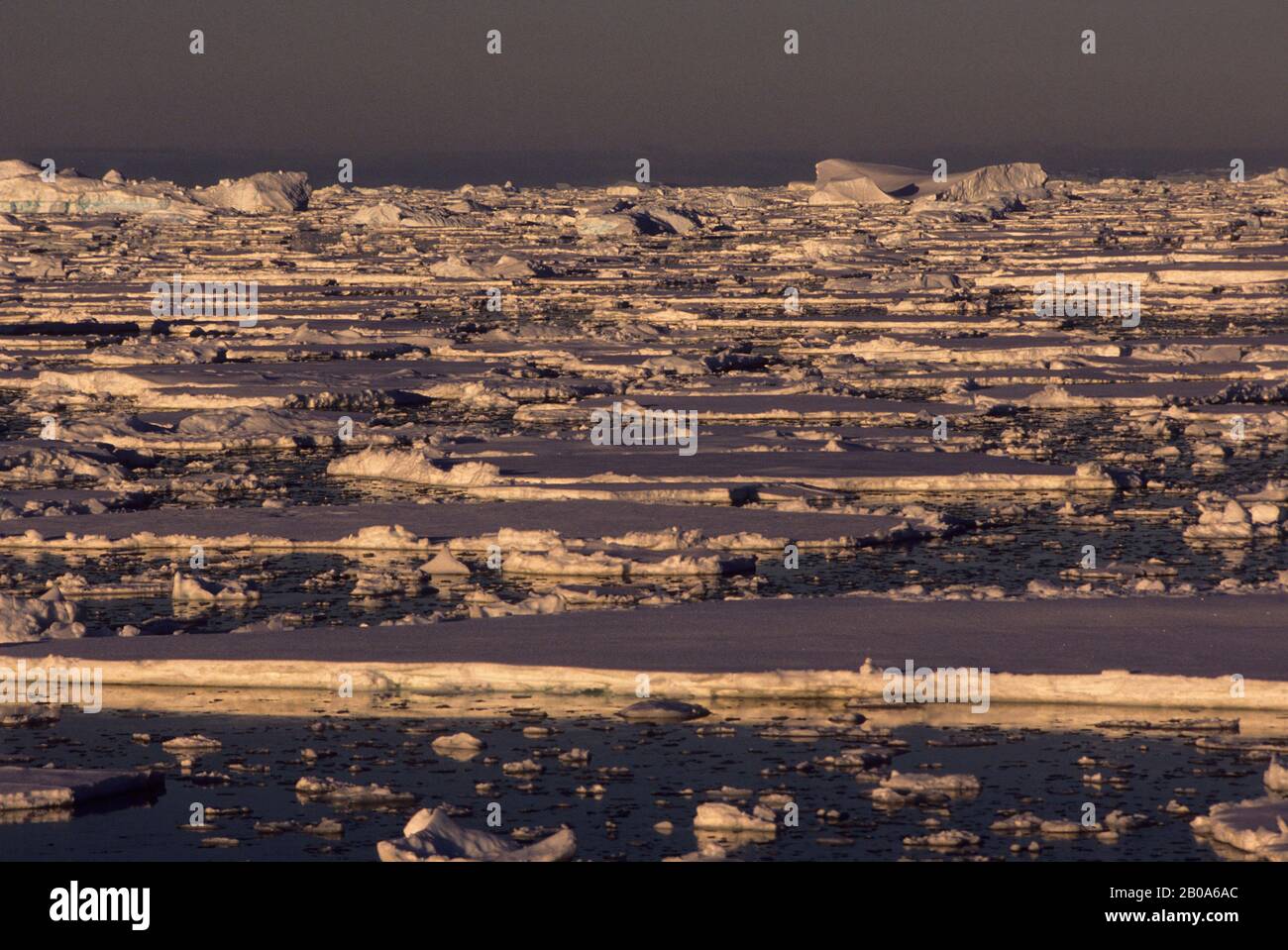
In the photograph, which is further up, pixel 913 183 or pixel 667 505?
pixel 913 183

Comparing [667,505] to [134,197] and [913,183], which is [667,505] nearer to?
[913,183]

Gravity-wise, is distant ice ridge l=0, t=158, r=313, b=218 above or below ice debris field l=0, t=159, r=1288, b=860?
above

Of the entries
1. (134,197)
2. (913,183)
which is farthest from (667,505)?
(134,197)

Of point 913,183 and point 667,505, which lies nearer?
point 667,505

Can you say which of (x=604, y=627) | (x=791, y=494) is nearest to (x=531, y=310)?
(x=791, y=494)

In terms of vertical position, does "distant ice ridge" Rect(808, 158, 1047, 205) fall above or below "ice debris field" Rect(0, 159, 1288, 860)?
Answer: above

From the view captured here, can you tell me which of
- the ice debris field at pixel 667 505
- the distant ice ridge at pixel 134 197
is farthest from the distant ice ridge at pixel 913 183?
the ice debris field at pixel 667 505

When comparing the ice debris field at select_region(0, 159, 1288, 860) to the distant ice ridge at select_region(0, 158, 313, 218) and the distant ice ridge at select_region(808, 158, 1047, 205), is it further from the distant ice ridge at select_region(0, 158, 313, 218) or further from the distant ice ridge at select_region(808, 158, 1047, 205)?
the distant ice ridge at select_region(0, 158, 313, 218)

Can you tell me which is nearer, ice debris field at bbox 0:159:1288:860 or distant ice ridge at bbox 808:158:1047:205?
ice debris field at bbox 0:159:1288:860

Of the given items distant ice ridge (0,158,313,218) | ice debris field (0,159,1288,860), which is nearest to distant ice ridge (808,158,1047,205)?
distant ice ridge (0,158,313,218)
